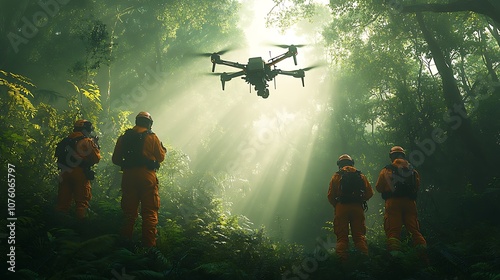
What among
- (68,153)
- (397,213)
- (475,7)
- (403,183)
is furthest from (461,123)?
(68,153)

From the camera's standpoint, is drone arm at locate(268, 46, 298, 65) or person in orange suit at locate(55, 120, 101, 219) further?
drone arm at locate(268, 46, 298, 65)

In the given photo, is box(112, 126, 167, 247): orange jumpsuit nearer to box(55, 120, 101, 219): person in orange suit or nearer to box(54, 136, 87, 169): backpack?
box(55, 120, 101, 219): person in orange suit

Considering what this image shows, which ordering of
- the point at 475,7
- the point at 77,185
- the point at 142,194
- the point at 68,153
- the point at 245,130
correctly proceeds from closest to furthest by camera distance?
the point at 142,194 < the point at 77,185 < the point at 68,153 < the point at 475,7 < the point at 245,130

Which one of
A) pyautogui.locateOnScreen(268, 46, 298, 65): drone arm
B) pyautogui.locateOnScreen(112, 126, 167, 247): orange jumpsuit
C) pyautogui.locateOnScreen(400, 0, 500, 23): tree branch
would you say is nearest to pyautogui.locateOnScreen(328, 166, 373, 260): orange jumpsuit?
pyautogui.locateOnScreen(112, 126, 167, 247): orange jumpsuit

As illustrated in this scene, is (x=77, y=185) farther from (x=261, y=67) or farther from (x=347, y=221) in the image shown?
(x=261, y=67)

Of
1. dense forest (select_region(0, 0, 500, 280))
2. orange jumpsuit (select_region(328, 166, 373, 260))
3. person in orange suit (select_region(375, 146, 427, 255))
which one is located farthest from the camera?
person in orange suit (select_region(375, 146, 427, 255))

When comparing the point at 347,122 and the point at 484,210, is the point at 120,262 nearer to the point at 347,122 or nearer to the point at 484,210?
the point at 484,210
